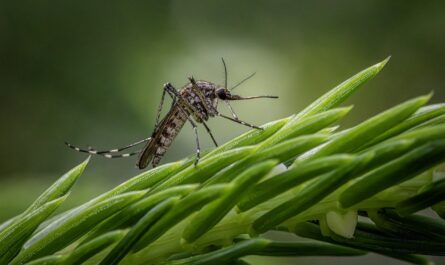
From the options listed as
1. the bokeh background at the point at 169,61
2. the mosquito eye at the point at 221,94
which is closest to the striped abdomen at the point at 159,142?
the mosquito eye at the point at 221,94

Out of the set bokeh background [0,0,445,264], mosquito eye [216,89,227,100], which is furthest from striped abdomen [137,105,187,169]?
bokeh background [0,0,445,264]

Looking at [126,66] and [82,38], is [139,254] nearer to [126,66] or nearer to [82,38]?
[126,66]

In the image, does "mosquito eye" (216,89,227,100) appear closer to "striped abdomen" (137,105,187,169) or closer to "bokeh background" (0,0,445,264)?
"striped abdomen" (137,105,187,169)

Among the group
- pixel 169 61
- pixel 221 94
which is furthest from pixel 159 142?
pixel 169 61

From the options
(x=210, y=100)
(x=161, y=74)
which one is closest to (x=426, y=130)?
(x=210, y=100)

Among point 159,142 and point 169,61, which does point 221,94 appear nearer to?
point 159,142

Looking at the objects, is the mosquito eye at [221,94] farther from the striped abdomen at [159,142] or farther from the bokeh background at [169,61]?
the bokeh background at [169,61]
